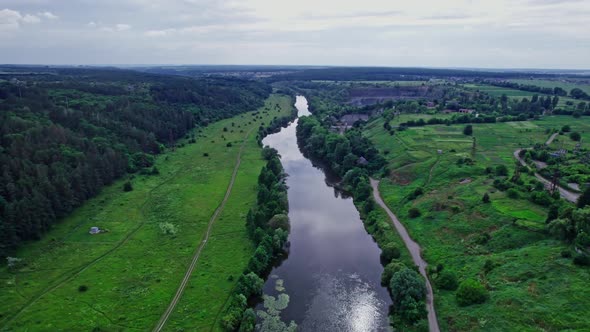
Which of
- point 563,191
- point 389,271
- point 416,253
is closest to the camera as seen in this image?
point 389,271

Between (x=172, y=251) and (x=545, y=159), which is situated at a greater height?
(x=545, y=159)

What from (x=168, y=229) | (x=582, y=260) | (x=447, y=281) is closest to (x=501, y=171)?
(x=582, y=260)

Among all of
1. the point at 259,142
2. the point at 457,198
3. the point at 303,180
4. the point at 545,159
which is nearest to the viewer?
the point at 457,198

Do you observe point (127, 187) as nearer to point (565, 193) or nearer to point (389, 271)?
point (389, 271)

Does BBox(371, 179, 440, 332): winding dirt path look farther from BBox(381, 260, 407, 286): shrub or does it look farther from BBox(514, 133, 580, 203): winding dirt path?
BBox(514, 133, 580, 203): winding dirt path

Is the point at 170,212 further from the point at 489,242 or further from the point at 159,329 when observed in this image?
the point at 489,242

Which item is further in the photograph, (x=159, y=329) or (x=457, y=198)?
(x=457, y=198)

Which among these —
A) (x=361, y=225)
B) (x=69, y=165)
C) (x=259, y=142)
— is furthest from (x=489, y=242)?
(x=259, y=142)
